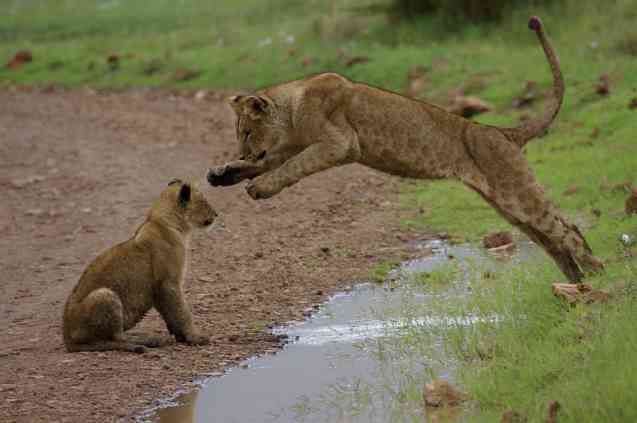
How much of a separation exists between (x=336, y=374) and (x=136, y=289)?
119 centimetres

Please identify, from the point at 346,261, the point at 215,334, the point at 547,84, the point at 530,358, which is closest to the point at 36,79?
the point at 547,84

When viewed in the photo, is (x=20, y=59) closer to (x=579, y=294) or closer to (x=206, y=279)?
(x=206, y=279)

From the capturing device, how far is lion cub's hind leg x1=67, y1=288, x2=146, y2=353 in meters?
6.52

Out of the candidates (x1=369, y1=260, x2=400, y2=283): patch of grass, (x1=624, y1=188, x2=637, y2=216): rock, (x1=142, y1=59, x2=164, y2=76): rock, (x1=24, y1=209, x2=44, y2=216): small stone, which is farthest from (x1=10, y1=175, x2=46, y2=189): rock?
(x1=624, y1=188, x2=637, y2=216): rock

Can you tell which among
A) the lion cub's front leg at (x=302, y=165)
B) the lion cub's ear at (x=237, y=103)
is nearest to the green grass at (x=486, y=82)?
the lion cub's front leg at (x=302, y=165)

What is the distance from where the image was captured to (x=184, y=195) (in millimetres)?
7281

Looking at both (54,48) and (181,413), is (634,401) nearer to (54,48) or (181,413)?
(181,413)

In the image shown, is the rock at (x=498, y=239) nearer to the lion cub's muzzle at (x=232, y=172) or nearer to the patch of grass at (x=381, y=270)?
the patch of grass at (x=381, y=270)

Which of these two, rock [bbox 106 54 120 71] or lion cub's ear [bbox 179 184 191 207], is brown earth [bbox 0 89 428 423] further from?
rock [bbox 106 54 120 71]

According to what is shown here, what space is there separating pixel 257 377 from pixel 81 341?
0.98 metres

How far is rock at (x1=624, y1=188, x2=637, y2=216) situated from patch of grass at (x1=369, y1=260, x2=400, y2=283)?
161 centimetres

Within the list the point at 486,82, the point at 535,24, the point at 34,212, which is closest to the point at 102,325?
the point at 535,24

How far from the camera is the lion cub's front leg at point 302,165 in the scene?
22.8 ft

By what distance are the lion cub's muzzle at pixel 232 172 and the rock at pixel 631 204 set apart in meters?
2.75
